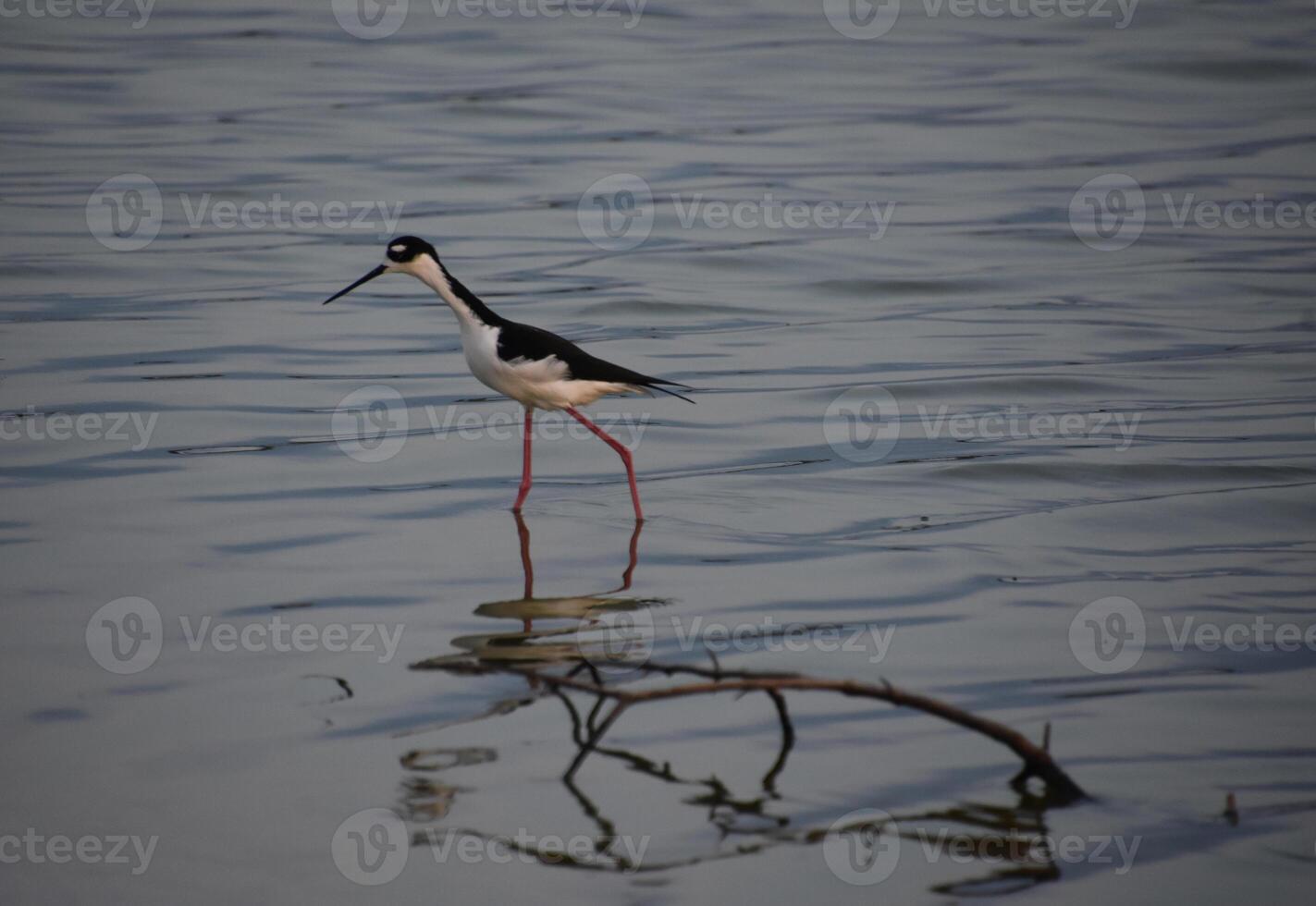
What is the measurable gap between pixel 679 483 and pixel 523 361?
49.0 inches

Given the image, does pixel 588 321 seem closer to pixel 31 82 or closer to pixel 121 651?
Answer: pixel 121 651

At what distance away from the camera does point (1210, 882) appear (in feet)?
16.1

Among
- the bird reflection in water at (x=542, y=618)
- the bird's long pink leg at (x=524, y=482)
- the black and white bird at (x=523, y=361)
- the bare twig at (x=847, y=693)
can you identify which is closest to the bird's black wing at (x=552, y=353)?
the black and white bird at (x=523, y=361)

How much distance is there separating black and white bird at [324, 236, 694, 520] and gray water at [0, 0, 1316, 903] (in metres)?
0.57

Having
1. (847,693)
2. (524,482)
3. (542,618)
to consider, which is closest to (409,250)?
(524,482)

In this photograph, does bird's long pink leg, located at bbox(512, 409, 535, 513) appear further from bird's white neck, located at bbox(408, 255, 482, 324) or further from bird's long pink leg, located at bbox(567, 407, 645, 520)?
bird's white neck, located at bbox(408, 255, 482, 324)

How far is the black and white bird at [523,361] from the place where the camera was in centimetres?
880

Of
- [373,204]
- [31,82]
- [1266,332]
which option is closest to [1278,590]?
[1266,332]

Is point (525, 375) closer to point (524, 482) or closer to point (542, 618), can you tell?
point (524, 482)

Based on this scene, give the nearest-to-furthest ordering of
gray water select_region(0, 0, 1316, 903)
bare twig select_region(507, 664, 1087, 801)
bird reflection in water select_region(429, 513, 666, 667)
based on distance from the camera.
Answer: bare twig select_region(507, 664, 1087, 801) < gray water select_region(0, 0, 1316, 903) < bird reflection in water select_region(429, 513, 666, 667)

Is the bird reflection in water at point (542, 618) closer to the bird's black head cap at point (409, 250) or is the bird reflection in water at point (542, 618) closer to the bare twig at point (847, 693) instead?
the bare twig at point (847, 693)

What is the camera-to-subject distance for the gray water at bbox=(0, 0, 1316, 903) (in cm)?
531

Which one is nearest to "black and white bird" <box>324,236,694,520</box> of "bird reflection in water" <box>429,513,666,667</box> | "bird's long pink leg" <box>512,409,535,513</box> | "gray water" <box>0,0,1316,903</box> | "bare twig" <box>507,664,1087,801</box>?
"bird's long pink leg" <box>512,409,535,513</box>

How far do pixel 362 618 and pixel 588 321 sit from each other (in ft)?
22.0
